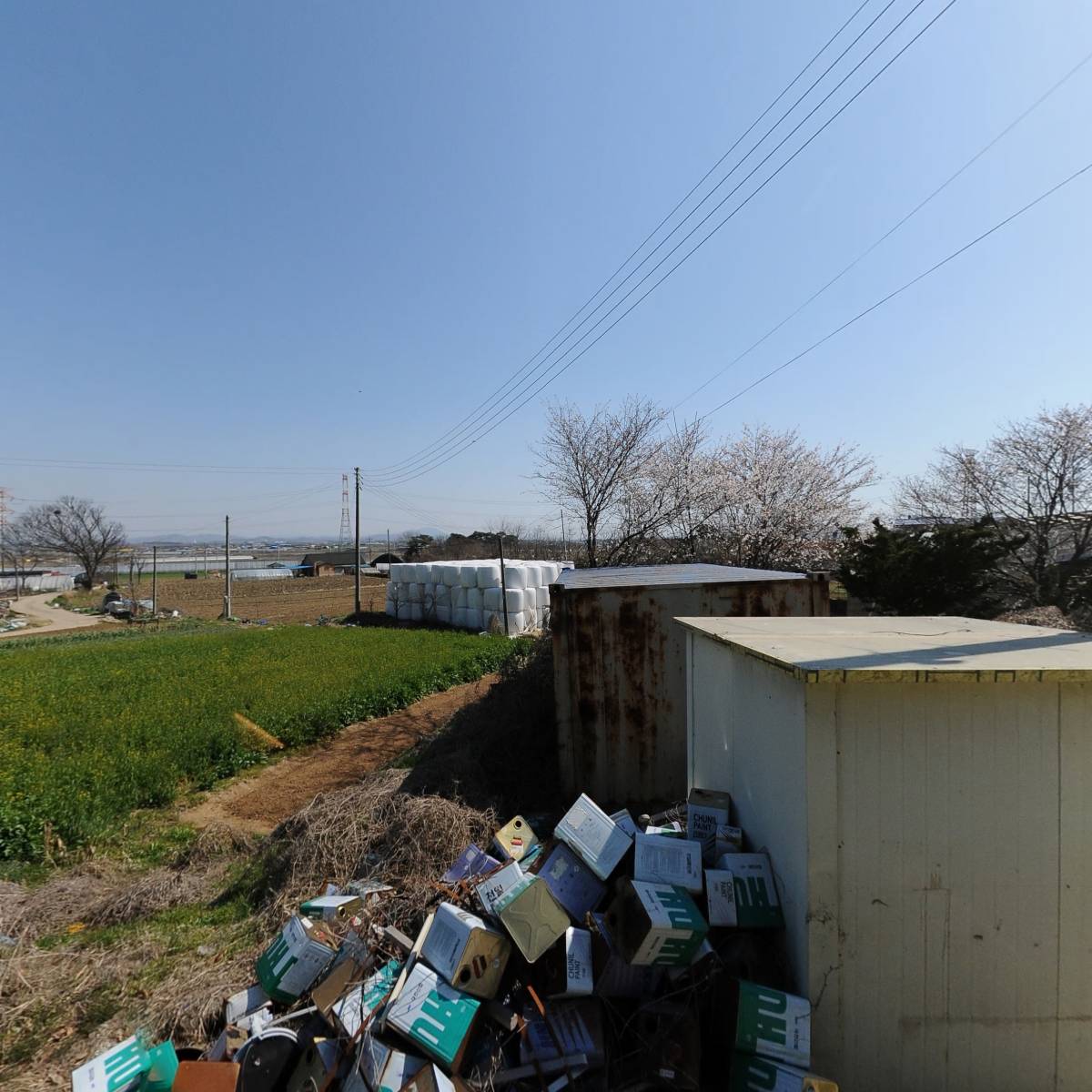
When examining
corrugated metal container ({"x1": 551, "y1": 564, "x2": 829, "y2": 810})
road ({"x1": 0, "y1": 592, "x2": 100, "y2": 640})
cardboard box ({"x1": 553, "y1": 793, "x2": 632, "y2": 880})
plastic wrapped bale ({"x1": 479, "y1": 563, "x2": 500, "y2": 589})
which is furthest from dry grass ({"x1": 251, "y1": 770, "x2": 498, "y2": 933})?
road ({"x1": 0, "y1": 592, "x2": 100, "y2": 640})

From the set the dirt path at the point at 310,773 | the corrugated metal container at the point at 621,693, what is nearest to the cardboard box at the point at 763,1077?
the corrugated metal container at the point at 621,693

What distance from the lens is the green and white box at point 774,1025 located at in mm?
2449

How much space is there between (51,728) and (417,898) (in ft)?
25.9

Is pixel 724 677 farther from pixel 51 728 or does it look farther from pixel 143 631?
pixel 143 631

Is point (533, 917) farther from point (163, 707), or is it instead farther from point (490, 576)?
point (490, 576)

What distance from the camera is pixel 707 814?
3.55 metres

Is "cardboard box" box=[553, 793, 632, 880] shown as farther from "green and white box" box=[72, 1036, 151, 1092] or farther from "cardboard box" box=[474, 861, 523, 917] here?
"green and white box" box=[72, 1036, 151, 1092]

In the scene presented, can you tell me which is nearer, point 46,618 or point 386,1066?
point 386,1066

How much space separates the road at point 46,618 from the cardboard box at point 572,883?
3495 centimetres

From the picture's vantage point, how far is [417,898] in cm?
354

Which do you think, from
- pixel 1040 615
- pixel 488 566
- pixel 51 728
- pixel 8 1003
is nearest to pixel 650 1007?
pixel 8 1003

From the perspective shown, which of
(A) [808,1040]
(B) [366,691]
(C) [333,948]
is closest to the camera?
(A) [808,1040]

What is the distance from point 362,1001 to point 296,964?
0.42 metres

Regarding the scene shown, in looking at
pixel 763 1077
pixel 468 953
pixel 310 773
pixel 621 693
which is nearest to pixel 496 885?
pixel 468 953
